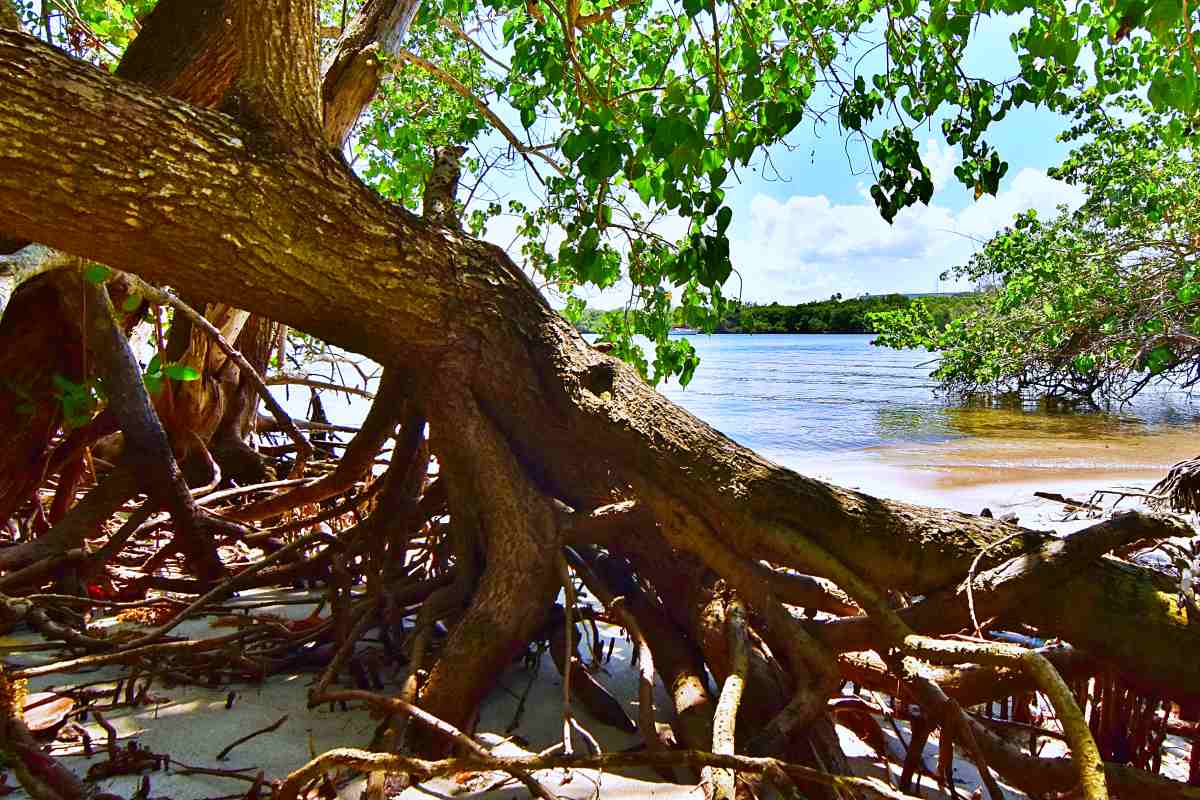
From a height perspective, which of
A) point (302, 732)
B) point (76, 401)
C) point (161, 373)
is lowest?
point (302, 732)

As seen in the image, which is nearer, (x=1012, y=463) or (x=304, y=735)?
(x=304, y=735)

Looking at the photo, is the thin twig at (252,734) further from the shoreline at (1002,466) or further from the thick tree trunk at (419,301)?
the shoreline at (1002,466)

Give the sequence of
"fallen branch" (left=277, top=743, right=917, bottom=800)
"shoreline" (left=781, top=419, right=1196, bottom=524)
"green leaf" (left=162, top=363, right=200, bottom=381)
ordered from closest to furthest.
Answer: "fallen branch" (left=277, top=743, right=917, bottom=800) → "green leaf" (left=162, top=363, right=200, bottom=381) → "shoreline" (left=781, top=419, right=1196, bottom=524)

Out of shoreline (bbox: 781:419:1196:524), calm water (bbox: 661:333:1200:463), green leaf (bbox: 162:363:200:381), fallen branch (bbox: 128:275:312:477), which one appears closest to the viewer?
green leaf (bbox: 162:363:200:381)

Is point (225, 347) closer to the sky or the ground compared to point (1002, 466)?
closer to the sky

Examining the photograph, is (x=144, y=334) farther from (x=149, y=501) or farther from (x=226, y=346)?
(x=149, y=501)

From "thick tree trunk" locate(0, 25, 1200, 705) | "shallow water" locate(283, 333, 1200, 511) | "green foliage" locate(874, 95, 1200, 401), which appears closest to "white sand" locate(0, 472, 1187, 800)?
"thick tree trunk" locate(0, 25, 1200, 705)

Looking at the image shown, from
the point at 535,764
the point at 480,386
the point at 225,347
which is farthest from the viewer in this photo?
the point at 225,347

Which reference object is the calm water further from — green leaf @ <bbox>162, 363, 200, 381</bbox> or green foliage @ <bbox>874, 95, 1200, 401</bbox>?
green leaf @ <bbox>162, 363, 200, 381</bbox>

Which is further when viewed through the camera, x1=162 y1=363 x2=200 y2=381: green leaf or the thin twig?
x1=162 y1=363 x2=200 y2=381: green leaf

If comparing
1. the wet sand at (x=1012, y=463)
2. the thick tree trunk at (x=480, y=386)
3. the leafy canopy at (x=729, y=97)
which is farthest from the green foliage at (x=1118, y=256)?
the thick tree trunk at (x=480, y=386)

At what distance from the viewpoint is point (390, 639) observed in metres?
2.37

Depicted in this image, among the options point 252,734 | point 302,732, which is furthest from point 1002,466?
point 252,734

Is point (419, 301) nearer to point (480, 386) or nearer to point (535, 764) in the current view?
point (480, 386)
